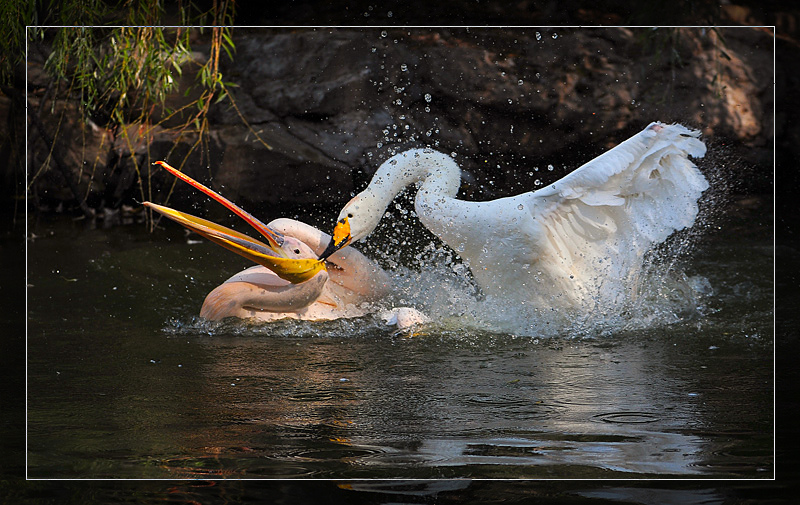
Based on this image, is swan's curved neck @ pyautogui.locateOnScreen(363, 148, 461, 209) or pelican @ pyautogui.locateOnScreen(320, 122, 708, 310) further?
swan's curved neck @ pyautogui.locateOnScreen(363, 148, 461, 209)

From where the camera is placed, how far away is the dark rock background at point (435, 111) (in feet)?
11.7

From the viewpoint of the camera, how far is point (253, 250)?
2.09m

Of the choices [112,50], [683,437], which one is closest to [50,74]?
[112,50]

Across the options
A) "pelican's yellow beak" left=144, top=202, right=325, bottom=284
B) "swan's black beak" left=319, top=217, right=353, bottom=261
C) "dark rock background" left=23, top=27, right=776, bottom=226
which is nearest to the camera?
"pelican's yellow beak" left=144, top=202, right=325, bottom=284

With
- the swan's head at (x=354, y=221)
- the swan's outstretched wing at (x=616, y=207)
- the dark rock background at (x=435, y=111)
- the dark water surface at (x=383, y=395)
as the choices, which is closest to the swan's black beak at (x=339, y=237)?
the swan's head at (x=354, y=221)

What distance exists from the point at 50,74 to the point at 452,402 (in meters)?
1.44

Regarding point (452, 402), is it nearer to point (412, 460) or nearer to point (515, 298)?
point (412, 460)

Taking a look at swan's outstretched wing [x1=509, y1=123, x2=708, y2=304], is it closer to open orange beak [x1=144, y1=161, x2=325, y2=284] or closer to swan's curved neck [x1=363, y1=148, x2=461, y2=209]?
swan's curved neck [x1=363, y1=148, x2=461, y2=209]

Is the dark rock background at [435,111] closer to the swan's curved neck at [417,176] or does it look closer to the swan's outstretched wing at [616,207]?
the swan's curved neck at [417,176]

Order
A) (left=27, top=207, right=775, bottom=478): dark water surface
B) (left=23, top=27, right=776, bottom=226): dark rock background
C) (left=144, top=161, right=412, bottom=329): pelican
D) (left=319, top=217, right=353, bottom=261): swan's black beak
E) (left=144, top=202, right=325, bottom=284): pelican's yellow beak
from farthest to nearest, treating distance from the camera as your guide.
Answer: (left=23, top=27, right=776, bottom=226): dark rock background → (left=319, top=217, right=353, bottom=261): swan's black beak → (left=144, top=161, right=412, bottom=329): pelican → (left=144, top=202, right=325, bottom=284): pelican's yellow beak → (left=27, top=207, right=775, bottom=478): dark water surface

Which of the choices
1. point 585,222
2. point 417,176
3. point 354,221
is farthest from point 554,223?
point 354,221

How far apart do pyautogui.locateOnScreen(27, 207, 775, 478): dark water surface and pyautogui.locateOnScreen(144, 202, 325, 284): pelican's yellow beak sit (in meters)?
0.13

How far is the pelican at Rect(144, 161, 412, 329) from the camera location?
2119 millimetres

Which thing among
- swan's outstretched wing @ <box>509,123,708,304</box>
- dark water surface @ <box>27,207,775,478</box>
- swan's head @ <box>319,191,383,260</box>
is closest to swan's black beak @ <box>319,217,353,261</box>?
swan's head @ <box>319,191,383,260</box>
